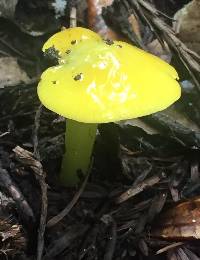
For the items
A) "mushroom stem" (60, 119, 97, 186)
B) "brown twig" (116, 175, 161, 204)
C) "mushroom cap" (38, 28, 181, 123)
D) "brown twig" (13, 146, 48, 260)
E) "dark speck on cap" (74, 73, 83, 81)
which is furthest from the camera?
"brown twig" (116, 175, 161, 204)

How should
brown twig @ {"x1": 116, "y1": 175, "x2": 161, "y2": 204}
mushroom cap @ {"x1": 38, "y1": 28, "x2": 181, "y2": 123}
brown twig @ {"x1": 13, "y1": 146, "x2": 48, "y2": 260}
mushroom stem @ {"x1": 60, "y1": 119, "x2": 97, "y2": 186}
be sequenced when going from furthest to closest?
brown twig @ {"x1": 116, "y1": 175, "x2": 161, "y2": 204} → mushroom stem @ {"x1": 60, "y1": 119, "x2": 97, "y2": 186} → brown twig @ {"x1": 13, "y1": 146, "x2": 48, "y2": 260} → mushroom cap @ {"x1": 38, "y1": 28, "x2": 181, "y2": 123}

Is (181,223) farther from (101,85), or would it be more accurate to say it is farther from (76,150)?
(101,85)

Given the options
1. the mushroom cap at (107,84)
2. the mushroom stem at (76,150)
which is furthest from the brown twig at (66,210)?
the mushroom cap at (107,84)

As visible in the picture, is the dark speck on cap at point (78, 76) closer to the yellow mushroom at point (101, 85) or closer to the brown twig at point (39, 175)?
the yellow mushroom at point (101, 85)

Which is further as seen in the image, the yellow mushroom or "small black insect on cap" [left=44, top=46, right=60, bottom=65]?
"small black insect on cap" [left=44, top=46, right=60, bottom=65]

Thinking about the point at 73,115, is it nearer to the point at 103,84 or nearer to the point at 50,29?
the point at 103,84

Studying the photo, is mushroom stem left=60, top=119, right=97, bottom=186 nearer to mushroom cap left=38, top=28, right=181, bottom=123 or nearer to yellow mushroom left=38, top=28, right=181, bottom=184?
yellow mushroom left=38, top=28, right=181, bottom=184

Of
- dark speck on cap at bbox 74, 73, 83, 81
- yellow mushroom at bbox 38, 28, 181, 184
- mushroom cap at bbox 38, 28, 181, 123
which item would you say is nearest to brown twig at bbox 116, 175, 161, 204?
yellow mushroom at bbox 38, 28, 181, 184

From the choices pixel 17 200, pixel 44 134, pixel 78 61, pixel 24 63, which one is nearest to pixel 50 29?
pixel 24 63
